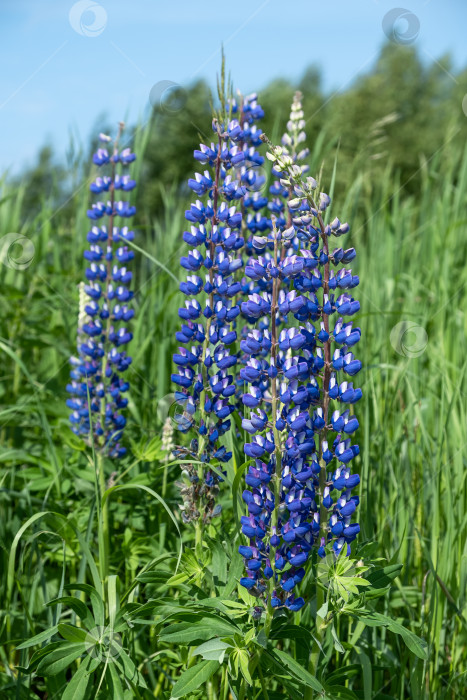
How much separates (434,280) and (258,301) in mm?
2720

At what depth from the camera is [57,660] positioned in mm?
1644

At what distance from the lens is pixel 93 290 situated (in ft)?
8.48

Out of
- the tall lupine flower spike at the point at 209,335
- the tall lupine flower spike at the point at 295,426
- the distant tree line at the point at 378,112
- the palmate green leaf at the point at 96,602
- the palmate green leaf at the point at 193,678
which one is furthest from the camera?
the distant tree line at the point at 378,112

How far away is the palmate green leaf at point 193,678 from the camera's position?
146 centimetres

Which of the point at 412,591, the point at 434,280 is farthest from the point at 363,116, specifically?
the point at 412,591

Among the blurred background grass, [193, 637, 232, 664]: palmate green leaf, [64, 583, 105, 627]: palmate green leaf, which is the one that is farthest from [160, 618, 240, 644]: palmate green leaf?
the blurred background grass

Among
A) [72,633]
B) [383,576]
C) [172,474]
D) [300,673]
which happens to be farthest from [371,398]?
[72,633]

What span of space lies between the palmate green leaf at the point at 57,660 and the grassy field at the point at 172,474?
208 millimetres

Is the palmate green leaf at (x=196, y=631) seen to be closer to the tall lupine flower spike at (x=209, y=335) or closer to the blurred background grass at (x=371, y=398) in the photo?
the tall lupine flower spike at (x=209, y=335)

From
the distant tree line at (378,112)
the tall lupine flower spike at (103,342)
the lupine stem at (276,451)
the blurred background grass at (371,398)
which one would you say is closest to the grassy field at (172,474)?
the blurred background grass at (371,398)

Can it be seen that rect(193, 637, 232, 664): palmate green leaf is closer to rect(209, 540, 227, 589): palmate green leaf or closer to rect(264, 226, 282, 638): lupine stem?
rect(264, 226, 282, 638): lupine stem

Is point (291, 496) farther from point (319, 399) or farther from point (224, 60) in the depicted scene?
point (224, 60)

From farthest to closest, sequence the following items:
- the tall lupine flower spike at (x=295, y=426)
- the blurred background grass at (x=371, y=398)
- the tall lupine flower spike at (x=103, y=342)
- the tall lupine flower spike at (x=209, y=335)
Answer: the tall lupine flower spike at (x=103, y=342) < the blurred background grass at (x=371, y=398) < the tall lupine flower spike at (x=209, y=335) < the tall lupine flower spike at (x=295, y=426)

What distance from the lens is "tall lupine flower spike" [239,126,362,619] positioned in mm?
1590
